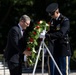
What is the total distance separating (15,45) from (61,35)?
33.1 inches

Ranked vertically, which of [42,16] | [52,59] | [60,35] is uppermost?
[42,16]

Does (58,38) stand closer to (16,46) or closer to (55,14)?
(55,14)

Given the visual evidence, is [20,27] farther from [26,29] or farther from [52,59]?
[52,59]

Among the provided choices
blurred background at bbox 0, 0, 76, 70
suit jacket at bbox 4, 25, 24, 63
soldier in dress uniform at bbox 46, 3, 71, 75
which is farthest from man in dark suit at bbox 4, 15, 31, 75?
blurred background at bbox 0, 0, 76, 70

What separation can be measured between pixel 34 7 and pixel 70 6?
5.50ft

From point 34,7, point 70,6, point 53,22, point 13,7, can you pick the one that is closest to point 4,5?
point 13,7

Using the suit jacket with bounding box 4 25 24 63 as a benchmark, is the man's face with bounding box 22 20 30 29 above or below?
above

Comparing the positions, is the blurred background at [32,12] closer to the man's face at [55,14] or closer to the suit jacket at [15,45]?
the man's face at [55,14]

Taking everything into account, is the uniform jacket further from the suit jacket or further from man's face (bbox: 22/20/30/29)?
the suit jacket

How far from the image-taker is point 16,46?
5746 mm

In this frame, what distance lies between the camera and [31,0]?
12727 millimetres

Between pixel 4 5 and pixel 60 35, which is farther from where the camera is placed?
pixel 4 5

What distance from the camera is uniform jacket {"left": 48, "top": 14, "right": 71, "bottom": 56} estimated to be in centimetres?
597

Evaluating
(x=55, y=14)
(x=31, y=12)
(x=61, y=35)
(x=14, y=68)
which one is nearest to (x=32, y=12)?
(x=31, y=12)
